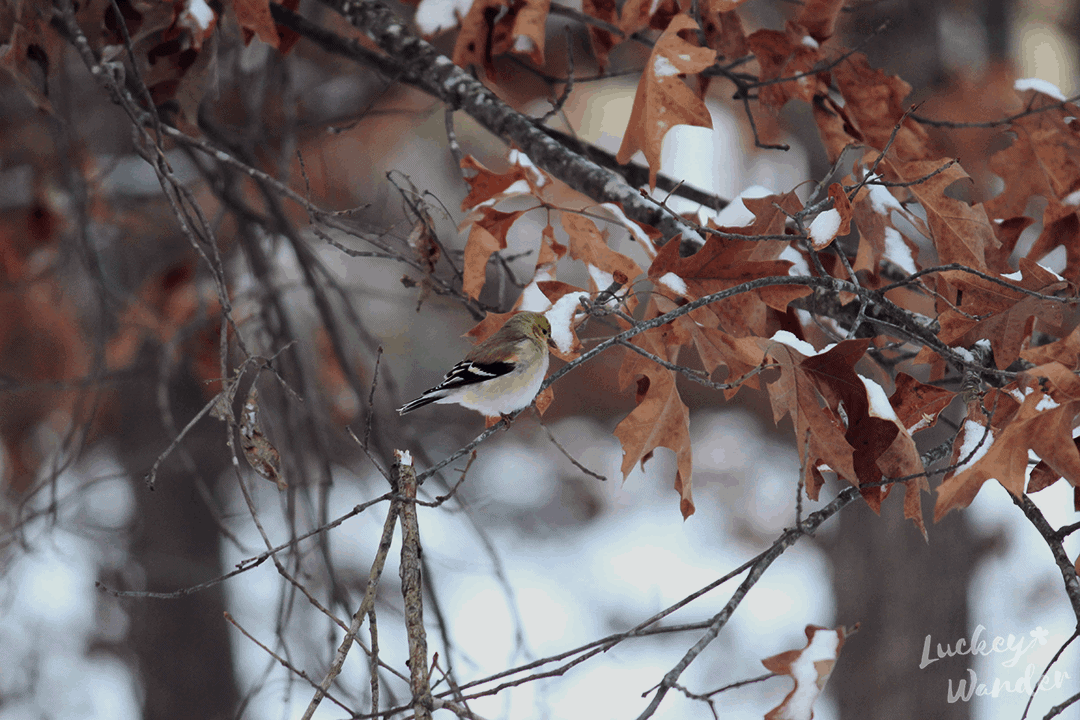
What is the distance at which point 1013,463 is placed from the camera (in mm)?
904

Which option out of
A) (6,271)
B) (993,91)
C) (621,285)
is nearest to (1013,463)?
(621,285)

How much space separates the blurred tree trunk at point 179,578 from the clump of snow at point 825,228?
334cm

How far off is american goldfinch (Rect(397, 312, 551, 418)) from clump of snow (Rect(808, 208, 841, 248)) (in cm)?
50

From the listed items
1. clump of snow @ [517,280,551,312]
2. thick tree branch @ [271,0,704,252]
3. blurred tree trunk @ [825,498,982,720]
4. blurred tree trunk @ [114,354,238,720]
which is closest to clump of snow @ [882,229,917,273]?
thick tree branch @ [271,0,704,252]

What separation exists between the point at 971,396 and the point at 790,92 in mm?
832

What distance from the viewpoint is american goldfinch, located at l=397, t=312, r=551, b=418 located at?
1.40 metres

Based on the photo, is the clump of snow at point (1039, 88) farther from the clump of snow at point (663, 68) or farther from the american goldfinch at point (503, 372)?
the american goldfinch at point (503, 372)

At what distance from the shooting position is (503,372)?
1.42 m

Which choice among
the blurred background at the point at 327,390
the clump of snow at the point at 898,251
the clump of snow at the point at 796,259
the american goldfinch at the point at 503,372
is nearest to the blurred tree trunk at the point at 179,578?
the blurred background at the point at 327,390

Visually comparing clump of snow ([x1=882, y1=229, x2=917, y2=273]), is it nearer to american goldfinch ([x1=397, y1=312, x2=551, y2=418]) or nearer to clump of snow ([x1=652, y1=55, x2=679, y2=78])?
clump of snow ([x1=652, y1=55, x2=679, y2=78])

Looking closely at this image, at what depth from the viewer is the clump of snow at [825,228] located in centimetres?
101

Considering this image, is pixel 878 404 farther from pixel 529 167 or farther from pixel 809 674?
pixel 529 167

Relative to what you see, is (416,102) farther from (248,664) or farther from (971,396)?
(971,396)

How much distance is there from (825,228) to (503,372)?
2.05ft
